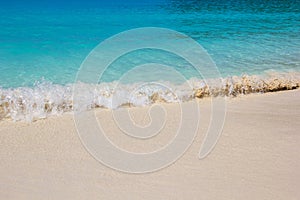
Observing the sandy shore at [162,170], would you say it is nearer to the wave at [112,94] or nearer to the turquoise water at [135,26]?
the wave at [112,94]

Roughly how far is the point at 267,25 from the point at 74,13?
4.34 metres

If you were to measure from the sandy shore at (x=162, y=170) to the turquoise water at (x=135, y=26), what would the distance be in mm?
1775

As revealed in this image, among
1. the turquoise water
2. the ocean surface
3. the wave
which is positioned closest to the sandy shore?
the wave

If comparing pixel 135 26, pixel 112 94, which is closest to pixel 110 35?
pixel 135 26

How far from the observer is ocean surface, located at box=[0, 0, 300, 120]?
3.50 m

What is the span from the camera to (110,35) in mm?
6855

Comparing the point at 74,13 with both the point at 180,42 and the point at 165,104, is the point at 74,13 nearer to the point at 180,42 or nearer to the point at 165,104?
the point at 180,42

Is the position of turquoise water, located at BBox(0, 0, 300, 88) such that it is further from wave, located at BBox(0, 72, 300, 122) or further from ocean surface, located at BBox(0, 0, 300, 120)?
wave, located at BBox(0, 72, 300, 122)

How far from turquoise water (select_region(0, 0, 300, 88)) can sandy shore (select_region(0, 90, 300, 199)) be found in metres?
1.78

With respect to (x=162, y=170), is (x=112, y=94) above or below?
above

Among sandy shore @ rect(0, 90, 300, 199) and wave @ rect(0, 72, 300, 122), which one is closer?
sandy shore @ rect(0, 90, 300, 199)

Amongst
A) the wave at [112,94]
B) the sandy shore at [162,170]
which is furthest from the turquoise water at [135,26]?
the sandy shore at [162,170]

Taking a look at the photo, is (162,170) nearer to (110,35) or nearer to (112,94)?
(112,94)

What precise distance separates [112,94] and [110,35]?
362 cm
